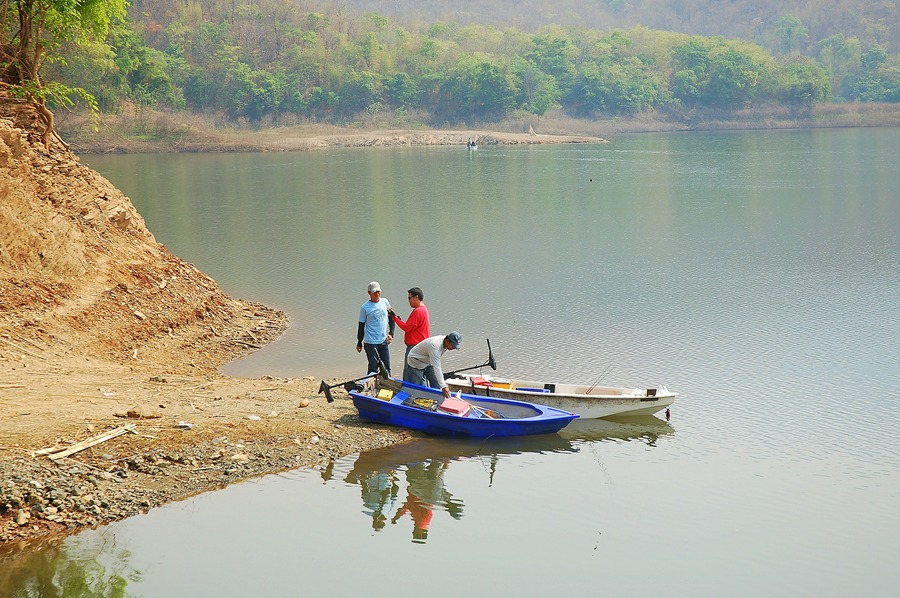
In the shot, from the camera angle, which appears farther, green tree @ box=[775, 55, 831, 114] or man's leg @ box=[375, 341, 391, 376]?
green tree @ box=[775, 55, 831, 114]

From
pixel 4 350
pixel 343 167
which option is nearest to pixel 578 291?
pixel 4 350

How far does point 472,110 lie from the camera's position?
355 feet

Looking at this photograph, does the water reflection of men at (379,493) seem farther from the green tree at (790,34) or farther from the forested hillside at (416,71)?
the green tree at (790,34)

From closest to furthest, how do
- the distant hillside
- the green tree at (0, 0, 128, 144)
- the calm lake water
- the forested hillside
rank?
1. the calm lake water
2. the green tree at (0, 0, 128, 144)
3. the forested hillside
4. the distant hillside

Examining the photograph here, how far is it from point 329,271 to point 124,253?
841 centimetres

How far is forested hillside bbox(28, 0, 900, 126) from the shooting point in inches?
3789

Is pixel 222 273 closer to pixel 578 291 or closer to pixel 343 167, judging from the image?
pixel 578 291

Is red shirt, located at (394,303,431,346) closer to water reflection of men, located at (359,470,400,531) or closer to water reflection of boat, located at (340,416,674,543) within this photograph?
water reflection of boat, located at (340,416,674,543)

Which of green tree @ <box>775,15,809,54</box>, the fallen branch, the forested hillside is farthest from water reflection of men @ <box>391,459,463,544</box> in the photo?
green tree @ <box>775,15,809,54</box>

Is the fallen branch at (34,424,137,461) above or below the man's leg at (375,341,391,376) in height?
below

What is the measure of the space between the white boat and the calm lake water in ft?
1.24

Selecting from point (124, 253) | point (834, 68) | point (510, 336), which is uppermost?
point (834, 68)

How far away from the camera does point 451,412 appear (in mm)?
12891

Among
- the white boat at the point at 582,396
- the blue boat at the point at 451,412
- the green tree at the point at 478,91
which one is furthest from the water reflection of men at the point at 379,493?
the green tree at the point at 478,91
